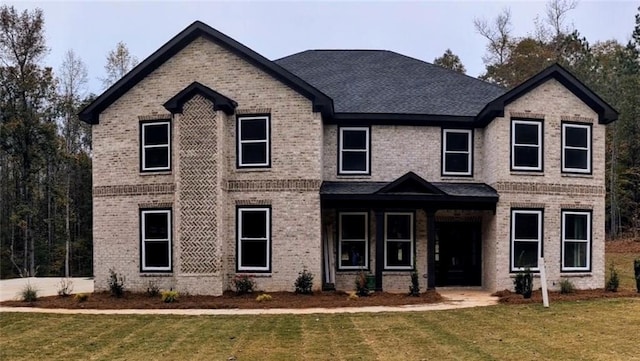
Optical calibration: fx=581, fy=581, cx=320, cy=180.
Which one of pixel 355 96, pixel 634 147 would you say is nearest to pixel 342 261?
pixel 355 96

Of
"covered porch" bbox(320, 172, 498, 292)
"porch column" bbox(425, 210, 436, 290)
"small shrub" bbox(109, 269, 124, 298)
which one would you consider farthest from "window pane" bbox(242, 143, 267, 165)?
"porch column" bbox(425, 210, 436, 290)

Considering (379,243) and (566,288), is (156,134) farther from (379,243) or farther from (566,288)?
(566,288)

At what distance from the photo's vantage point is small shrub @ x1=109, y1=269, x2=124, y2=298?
1748 cm

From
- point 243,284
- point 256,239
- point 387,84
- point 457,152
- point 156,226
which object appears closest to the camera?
point 243,284

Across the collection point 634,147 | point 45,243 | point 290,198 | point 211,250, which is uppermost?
point 634,147

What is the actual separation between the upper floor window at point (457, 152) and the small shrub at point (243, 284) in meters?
7.34

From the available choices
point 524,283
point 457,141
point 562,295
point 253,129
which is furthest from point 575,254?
point 253,129

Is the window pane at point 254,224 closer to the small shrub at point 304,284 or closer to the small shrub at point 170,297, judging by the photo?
the small shrub at point 304,284

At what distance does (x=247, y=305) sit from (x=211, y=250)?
2.39 meters

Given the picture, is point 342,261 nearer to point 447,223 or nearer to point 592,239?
point 447,223

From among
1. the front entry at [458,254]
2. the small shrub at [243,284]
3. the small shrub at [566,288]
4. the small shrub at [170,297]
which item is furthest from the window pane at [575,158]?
the small shrub at [170,297]

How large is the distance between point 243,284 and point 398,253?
5.22 metres

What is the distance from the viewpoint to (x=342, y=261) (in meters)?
19.0

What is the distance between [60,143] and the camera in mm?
33188
